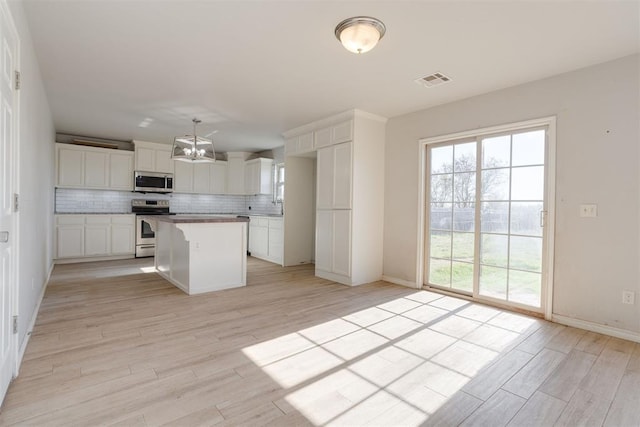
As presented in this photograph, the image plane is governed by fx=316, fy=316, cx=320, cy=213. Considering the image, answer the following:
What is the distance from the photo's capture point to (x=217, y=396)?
181 centimetres

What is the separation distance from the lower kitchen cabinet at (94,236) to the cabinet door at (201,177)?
1.50m

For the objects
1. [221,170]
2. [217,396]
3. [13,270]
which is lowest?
[217,396]

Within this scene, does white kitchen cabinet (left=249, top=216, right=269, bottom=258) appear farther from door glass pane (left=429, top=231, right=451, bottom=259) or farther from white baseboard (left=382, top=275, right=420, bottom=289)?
door glass pane (left=429, top=231, right=451, bottom=259)

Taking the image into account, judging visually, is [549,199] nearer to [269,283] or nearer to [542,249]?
[542,249]

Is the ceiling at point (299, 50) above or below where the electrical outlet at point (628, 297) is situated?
above

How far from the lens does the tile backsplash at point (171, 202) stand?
6.23 meters

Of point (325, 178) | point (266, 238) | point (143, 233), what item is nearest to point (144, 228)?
point (143, 233)

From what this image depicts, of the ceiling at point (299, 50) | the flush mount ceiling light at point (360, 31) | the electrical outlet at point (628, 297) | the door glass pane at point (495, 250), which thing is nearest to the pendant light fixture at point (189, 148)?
the ceiling at point (299, 50)

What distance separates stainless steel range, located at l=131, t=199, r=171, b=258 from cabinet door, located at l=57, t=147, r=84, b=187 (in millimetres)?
1053

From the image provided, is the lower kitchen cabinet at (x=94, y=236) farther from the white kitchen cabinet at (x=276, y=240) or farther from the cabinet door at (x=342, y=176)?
the cabinet door at (x=342, y=176)

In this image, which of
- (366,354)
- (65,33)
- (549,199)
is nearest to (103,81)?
(65,33)

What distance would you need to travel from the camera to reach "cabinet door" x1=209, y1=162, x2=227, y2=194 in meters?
7.50

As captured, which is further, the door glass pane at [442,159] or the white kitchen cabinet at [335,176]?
the white kitchen cabinet at [335,176]

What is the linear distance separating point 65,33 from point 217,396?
294cm
